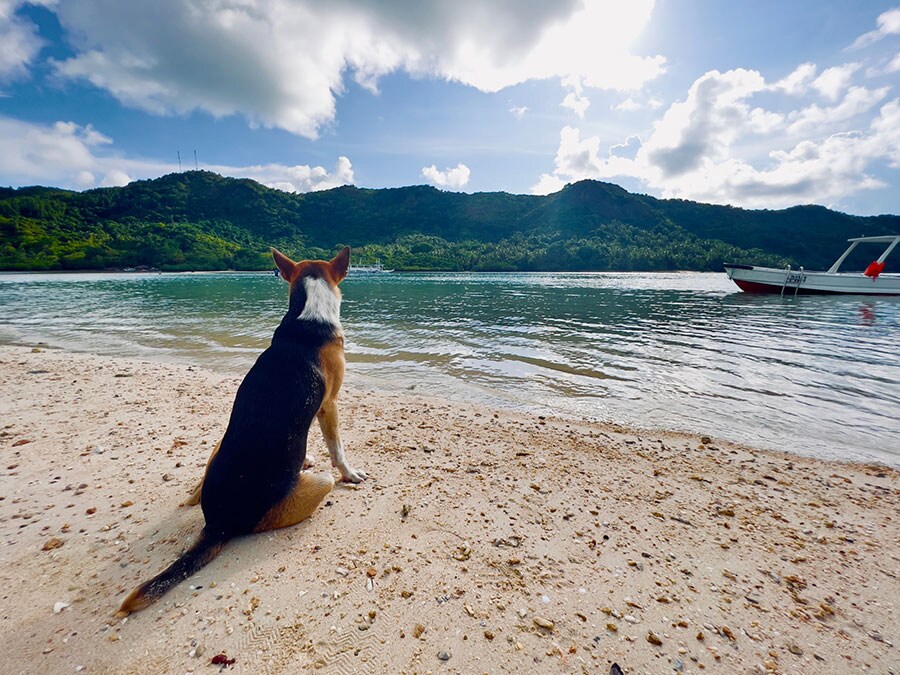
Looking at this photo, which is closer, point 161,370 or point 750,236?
point 161,370

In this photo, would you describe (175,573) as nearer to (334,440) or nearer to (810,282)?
(334,440)

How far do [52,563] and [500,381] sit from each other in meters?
8.33

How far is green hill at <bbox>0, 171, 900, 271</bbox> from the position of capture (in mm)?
111250

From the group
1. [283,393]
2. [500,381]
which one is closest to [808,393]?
[500,381]

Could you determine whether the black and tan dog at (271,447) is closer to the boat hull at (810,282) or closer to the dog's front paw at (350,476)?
the dog's front paw at (350,476)

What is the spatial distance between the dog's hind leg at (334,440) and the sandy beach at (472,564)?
Result: 0.15m

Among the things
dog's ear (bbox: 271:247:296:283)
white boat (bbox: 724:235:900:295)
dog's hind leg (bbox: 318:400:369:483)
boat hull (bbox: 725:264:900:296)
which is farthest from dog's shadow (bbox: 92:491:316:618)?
white boat (bbox: 724:235:900:295)

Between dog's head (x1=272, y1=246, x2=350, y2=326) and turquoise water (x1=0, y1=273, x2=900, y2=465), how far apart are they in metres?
5.00

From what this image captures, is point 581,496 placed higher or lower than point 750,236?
lower

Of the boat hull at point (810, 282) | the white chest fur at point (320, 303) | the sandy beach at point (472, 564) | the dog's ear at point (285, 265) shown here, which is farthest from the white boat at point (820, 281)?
the dog's ear at point (285, 265)

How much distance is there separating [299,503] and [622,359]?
11.1m

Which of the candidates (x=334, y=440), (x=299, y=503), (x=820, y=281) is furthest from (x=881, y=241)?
(x=299, y=503)

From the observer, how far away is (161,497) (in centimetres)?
411

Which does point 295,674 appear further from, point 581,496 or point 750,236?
point 750,236
